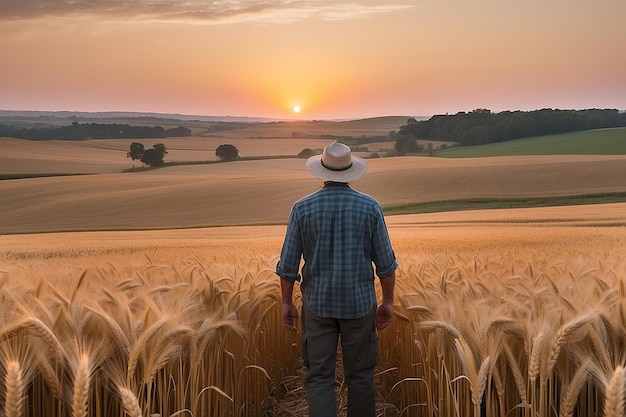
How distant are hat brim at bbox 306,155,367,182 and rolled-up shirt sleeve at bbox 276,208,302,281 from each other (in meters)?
0.27

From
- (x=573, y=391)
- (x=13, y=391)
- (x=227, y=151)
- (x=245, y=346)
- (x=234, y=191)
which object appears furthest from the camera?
(x=227, y=151)

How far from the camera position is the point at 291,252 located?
12.9 feet

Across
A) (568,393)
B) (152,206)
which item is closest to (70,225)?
(152,206)

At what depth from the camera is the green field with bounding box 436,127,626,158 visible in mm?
48312

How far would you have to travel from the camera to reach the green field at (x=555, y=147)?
48.3 metres

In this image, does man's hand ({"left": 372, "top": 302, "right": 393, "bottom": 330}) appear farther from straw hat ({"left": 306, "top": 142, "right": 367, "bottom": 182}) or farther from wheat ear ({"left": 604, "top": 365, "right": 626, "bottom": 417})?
wheat ear ({"left": 604, "top": 365, "right": 626, "bottom": 417})

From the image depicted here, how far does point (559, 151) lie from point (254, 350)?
1962 inches

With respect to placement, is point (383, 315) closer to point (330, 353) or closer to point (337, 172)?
point (330, 353)

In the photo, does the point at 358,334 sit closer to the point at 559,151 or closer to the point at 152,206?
the point at 152,206

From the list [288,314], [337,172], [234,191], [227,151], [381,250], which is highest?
[337,172]

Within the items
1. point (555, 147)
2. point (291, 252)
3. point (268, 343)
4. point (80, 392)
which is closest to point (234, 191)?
point (555, 147)

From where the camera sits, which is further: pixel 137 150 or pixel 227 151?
pixel 227 151

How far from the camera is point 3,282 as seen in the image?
13.0 feet

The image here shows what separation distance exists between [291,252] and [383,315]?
692 mm
